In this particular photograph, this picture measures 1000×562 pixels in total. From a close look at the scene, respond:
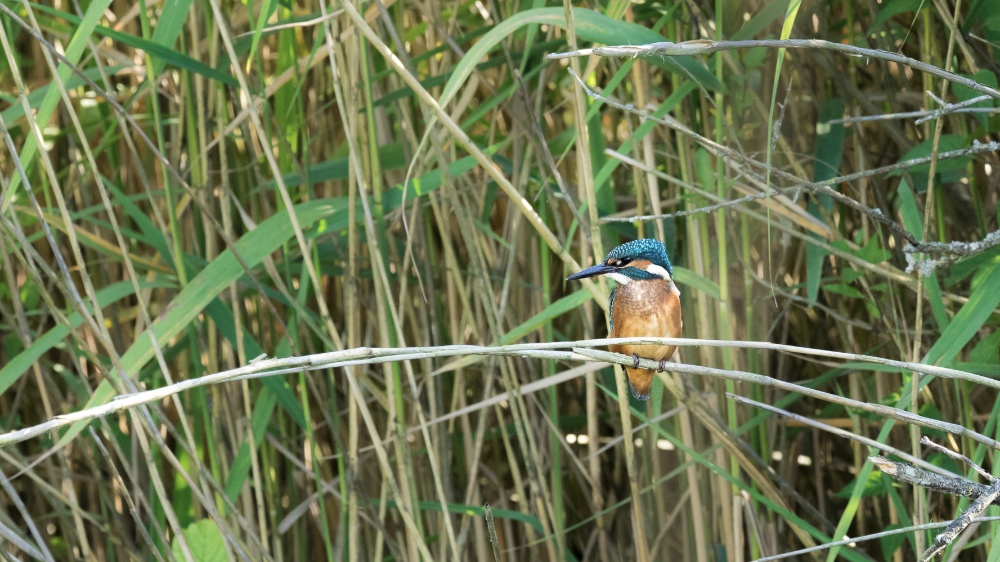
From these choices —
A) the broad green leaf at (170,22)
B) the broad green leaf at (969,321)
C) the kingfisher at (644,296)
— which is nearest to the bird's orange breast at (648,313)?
the kingfisher at (644,296)

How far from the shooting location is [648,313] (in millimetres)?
1257

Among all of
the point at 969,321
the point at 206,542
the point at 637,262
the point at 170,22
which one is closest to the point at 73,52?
the point at 170,22

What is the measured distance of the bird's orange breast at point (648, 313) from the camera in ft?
4.10

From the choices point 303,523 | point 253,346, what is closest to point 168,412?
point 303,523

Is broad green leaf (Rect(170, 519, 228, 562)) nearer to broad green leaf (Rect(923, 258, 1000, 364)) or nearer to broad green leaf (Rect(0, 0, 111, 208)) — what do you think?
broad green leaf (Rect(0, 0, 111, 208))

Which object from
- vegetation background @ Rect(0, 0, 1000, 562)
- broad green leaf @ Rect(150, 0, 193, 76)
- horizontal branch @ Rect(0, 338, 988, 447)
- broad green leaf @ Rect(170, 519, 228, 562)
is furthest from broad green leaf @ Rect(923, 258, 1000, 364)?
broad green leaf @ Rect(150, 0, 193, 76)

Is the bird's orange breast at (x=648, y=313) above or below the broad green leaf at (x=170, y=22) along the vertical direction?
below

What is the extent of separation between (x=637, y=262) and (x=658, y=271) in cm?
6

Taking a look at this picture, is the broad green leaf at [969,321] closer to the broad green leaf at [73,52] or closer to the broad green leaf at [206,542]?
the broad green leaf at [206,542]

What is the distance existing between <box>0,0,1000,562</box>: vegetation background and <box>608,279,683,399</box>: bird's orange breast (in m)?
0.08

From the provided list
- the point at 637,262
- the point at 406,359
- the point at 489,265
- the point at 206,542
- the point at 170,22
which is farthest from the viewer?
the point at 489,265

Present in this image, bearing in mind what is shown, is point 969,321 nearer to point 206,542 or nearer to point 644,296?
point 644,296

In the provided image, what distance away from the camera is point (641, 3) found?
1813 mm

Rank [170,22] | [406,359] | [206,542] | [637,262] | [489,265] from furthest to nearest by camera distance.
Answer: [489,265], [170,22], [206,542], [637,262], [406,359]
